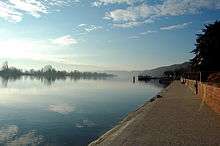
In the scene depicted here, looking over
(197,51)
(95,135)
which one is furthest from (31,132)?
(197,51)

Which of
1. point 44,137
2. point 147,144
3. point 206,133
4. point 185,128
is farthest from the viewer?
point 44,137

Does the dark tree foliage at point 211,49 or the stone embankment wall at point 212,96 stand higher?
the dark tree foliage at point 211,49

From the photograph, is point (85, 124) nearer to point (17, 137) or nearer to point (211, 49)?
point (17, 137)

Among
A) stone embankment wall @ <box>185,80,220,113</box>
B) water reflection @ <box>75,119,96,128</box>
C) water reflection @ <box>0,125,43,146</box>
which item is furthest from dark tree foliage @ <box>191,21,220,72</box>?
water reflection @ <box>0,125,43,146</box>

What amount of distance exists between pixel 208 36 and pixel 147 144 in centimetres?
4920

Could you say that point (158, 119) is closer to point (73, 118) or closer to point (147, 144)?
point (147, 144)

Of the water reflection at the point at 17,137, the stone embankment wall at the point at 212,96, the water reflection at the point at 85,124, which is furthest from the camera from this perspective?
the water reflection at the point at 85,124

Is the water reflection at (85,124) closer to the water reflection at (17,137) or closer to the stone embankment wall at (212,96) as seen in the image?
the water reflection at (17,137)

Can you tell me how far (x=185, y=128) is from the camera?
55.7 ft

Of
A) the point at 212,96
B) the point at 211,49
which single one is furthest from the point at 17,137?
the point at 211,49

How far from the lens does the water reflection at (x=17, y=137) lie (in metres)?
18.9

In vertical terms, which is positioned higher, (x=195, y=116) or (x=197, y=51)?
(x=197, y=51)

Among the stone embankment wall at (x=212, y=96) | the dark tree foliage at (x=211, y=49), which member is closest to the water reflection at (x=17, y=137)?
the stone embankment wall at (x=212, y=96)

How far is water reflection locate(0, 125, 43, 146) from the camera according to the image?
18.9 meters
